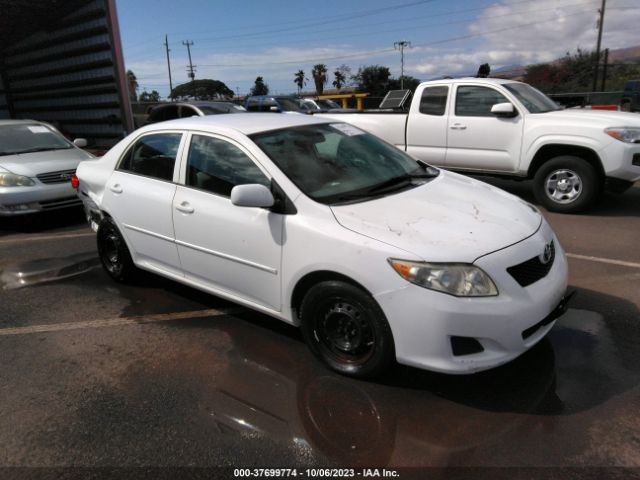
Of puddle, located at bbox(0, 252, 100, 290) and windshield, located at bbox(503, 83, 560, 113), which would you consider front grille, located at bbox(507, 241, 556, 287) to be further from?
windshield, located at bbox(503, 83, 560, 113)

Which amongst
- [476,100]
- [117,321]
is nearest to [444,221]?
[117,321]

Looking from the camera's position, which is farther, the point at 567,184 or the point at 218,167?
the point at 567,184

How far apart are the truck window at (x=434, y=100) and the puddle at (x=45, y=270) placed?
17.8 ft

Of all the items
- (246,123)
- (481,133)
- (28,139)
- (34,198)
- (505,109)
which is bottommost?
(34,198)

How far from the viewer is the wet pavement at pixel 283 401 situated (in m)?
2.50

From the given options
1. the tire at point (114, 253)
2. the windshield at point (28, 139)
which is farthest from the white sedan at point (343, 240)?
the windshield at point (28, 139)

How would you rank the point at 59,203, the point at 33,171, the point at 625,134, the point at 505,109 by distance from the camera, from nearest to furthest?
the point at 625,134 < the point at 505,109 < the point at 33,171 < the point at 59,203

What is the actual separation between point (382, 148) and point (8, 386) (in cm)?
322

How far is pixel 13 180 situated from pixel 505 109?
7055mm

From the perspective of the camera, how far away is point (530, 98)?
24.7 feet

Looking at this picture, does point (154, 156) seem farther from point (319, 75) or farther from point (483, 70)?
point (319, 75)

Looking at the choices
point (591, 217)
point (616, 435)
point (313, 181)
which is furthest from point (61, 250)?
point (591, 217)

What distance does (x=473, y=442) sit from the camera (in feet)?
8.38

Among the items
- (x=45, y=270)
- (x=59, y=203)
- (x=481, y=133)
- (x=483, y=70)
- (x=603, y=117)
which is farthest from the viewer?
(x=483, y=70)
